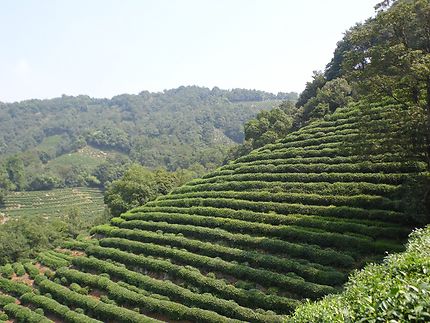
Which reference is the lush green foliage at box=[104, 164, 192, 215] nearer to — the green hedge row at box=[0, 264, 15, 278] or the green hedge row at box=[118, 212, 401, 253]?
the green hedge row at box=[0, 264, 15, 278]

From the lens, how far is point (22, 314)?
29062 mm

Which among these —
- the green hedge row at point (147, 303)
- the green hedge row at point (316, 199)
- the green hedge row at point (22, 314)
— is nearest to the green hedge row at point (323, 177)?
the green hedge row at point (316, 199)

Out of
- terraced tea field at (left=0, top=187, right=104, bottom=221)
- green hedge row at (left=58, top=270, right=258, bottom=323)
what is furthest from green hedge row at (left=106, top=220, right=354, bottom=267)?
terraced tea field at (left=0, top=187, right=104, bottom=221)

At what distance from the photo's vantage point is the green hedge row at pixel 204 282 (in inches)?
827

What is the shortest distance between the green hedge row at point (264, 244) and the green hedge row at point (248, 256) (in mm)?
675

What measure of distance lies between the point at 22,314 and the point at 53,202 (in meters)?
84.5

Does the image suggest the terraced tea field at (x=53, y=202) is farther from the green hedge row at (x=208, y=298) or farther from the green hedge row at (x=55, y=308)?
the green hedge row at (x=208, y=298)

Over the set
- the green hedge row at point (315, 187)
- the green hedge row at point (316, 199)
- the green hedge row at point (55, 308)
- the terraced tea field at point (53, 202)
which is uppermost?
the green hedge row at point (315, 187)

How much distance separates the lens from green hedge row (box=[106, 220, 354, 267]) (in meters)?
22.4

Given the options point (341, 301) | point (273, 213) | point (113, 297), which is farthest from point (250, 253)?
point (341, 301)

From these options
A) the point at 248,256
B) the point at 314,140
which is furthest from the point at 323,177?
the point at 248,256

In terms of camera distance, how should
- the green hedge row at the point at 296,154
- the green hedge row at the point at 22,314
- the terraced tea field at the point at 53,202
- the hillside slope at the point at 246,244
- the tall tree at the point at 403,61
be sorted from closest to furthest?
the tall tree at the point at 403,61, the hillside slope at the point at 246,244, the green hedge row at the point at 22,314, the green hedge row at the point at 296,154, the terraced tea field at the point at 53,202

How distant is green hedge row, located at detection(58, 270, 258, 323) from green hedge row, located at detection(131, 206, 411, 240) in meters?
8.88

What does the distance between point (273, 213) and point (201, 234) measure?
5.85 metres
